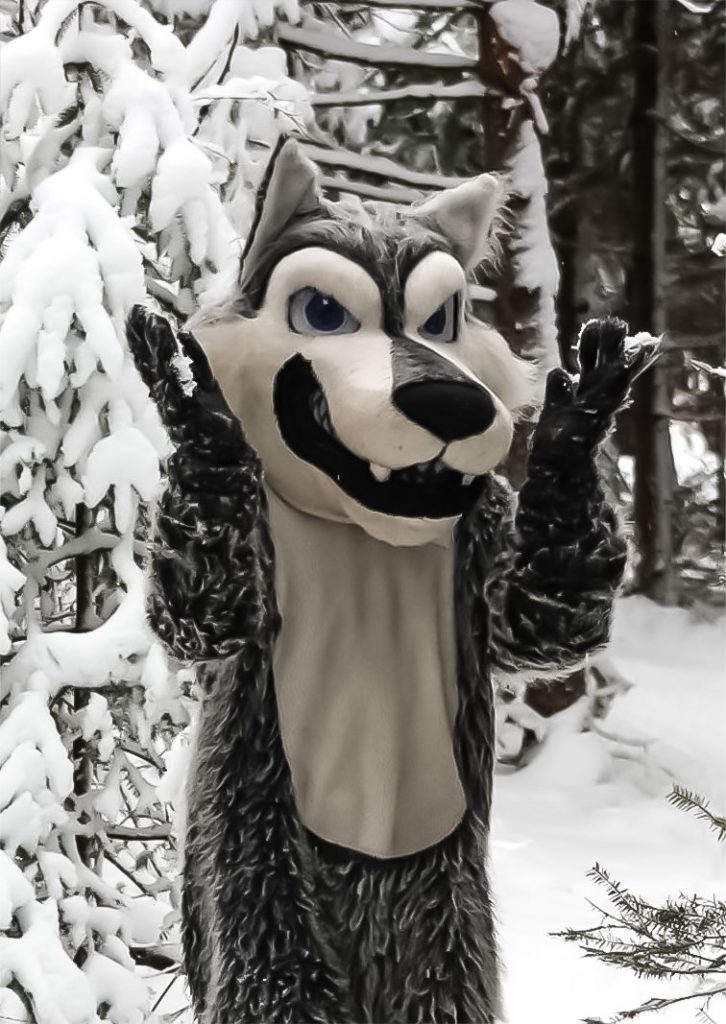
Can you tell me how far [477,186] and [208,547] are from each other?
0.46 m

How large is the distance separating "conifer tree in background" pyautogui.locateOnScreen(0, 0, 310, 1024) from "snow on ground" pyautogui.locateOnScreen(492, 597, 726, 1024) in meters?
1.22

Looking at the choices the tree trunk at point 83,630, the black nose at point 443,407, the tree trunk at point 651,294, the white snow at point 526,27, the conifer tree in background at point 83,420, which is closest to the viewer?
the black nose at point 443,407

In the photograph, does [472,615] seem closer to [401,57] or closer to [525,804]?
[401,57]

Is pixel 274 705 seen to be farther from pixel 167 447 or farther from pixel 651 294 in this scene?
pixel 651 294

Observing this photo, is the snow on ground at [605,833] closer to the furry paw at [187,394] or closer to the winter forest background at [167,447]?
the winter forest background at [167,447]

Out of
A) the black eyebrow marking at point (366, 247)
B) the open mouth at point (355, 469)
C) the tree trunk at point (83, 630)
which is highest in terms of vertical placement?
the black eyebrow marking at point (366, 247)

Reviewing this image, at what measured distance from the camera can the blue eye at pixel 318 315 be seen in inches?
44.0

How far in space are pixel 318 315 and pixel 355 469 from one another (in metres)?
0.15

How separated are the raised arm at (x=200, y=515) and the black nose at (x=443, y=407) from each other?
17 cm

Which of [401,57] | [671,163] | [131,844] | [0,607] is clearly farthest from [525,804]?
[671,163]

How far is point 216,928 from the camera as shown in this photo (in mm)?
1173

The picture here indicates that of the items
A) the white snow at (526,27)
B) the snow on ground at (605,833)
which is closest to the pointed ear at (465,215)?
the snow on ground at (605,833)

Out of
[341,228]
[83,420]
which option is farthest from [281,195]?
[83,420]

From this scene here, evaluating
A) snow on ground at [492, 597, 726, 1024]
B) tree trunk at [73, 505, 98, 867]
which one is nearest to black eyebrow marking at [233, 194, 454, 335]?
tree trunk at [73, 505, 98, 867]
